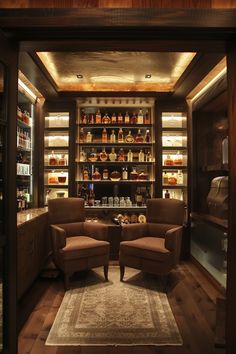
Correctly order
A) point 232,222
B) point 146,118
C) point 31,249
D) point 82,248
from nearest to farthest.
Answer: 1. point 232,222
2. point 31,249
3. point 82,248
4. point 146,118

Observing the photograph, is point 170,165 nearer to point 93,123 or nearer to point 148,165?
point 148,165

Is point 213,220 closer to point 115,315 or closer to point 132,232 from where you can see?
point 132,232

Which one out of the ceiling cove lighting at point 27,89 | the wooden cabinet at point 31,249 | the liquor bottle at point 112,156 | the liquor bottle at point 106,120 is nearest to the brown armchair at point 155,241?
the wooden cabinet at point 31,249

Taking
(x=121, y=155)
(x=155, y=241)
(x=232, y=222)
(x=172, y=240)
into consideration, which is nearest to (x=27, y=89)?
(x=121, y=155)

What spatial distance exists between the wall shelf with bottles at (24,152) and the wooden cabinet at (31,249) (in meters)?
0.49

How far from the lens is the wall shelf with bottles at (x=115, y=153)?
458 centimetres

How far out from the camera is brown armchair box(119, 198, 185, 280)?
310cm

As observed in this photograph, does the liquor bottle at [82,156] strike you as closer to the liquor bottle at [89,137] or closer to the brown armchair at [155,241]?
the liquor bottle at [89,137]

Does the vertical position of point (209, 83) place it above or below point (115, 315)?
above

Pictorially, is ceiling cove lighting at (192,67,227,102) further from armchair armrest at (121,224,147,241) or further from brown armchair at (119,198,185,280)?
armchair armrest at (121,224,147,241)

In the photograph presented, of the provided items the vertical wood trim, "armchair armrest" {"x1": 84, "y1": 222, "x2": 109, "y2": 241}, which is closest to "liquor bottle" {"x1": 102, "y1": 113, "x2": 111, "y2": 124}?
"armchair armrest" {"x1": 84, "y1": 222, "x2": 109, "y2": 241}

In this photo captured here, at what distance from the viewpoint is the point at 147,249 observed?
3174 mm

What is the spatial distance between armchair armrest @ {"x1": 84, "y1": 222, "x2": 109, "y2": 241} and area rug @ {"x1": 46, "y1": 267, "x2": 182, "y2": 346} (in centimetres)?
52

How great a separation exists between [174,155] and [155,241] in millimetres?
1762
